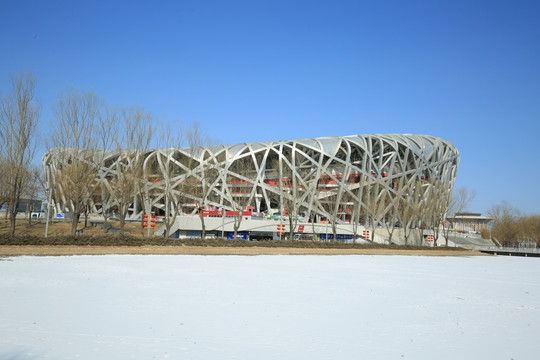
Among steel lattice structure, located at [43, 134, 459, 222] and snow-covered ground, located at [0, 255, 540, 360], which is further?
steel lattice structure, located at [43, 134, 459, 222]

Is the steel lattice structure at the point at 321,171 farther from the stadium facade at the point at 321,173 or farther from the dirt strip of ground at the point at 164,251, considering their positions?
the dirt strip of ground at the point at 164,251

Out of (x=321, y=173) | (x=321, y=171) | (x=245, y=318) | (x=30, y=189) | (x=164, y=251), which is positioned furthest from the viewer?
(x=321, y=173)

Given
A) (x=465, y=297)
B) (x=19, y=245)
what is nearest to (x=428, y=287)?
(x=465, y=297)

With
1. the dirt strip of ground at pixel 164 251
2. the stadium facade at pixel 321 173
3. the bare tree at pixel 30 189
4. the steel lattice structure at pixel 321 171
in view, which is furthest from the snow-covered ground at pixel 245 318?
the steel lattice structure at pixel 321 171

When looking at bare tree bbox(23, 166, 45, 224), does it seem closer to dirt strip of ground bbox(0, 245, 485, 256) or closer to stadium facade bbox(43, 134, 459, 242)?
stadium facade bbox(43, 134, 459, 242)

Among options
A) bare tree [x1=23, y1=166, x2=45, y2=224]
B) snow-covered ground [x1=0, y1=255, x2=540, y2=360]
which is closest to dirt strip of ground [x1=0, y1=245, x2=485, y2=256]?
snow-covered ground [x1=0, y1=255, x2=540, y2=360]

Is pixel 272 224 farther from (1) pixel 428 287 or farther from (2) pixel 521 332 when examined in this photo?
(2) pixel 521 332

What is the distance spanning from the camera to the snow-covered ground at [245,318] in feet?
20.5

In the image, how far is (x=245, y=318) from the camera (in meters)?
8.17

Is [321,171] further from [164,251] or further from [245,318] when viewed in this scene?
[245,318]

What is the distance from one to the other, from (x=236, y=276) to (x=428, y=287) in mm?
6026

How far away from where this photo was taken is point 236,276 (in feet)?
46.9

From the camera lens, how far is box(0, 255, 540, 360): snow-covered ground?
625 centimetres

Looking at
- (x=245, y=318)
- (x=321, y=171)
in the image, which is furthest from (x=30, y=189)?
(x=245, y=318)
